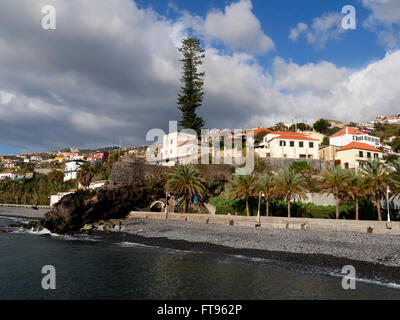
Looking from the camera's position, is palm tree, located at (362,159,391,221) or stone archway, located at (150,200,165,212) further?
stone archway, located at (150,200,165,212)

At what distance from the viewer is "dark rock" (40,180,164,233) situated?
38750 mm

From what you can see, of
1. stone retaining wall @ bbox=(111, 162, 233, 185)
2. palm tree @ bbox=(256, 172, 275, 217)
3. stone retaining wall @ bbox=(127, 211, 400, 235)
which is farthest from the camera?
stone retaining wall @ bbox=(111, 162, 233, 185)

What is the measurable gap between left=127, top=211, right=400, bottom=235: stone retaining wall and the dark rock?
8649 millimetres

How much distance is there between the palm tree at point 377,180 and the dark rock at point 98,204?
103ft

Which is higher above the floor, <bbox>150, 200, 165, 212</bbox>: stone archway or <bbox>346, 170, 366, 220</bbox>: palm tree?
<bbox>346, 170, 366, 220</bbox>: palm tree

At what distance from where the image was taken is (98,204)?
4100 cm

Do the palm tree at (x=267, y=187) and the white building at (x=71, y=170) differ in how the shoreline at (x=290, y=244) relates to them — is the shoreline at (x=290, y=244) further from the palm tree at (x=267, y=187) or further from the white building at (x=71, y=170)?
the white building at (x=71, y=170)

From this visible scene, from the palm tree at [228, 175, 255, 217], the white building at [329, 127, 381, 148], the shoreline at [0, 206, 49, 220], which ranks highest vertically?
the white building at [329, 127, 381, 148]

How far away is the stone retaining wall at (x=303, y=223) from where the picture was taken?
25903mm

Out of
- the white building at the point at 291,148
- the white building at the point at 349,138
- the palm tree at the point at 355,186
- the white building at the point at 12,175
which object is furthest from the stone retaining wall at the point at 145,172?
the white building at the point at 12,175

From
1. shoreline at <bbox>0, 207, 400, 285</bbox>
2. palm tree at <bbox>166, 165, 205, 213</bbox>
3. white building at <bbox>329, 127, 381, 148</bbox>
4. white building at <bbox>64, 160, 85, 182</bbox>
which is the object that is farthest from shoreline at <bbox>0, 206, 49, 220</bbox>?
white building at <bbox>329, 127, 381, 148</bbox>

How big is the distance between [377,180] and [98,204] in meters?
35.8

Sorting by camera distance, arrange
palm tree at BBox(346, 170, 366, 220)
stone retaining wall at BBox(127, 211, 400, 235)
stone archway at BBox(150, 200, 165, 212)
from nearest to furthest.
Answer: stone retaining wall at BBox(127, 211, 400, 235) → palm tree at BBox(346, 170, 366, 220) → stone archway at BBox(150, 200, 165, 212)

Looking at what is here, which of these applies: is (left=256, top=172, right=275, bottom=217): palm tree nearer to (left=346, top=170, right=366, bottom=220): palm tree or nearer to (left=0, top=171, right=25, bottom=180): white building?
(left=346, top=170, right=366, bottom=220): palm tree
